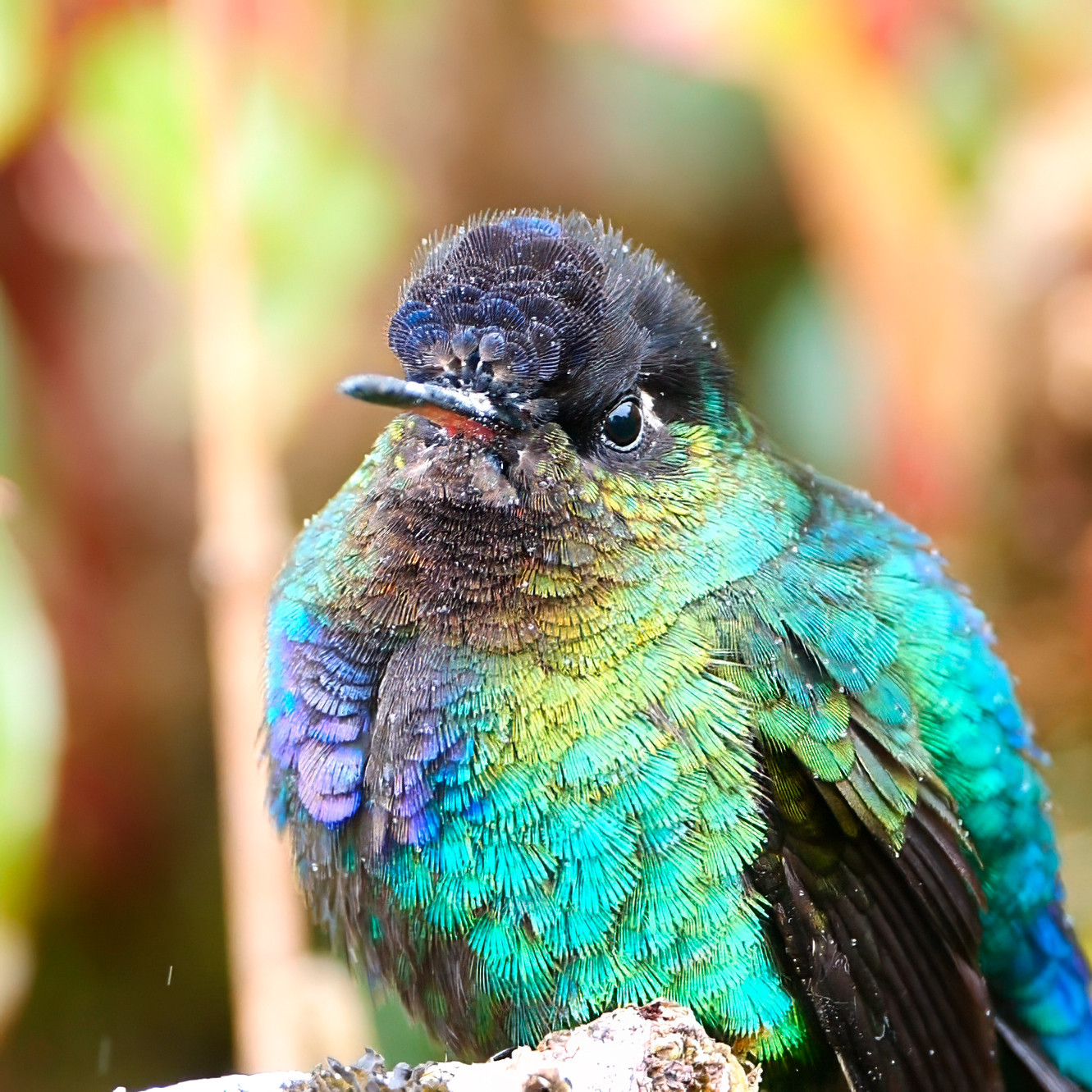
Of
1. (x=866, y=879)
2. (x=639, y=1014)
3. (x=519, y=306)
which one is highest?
(x=519, y=306)

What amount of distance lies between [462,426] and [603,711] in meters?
0.48

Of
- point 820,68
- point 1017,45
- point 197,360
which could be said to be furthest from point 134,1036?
point 1017,45

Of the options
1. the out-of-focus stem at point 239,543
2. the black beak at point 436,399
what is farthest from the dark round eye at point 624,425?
the out-of-focus stem at point 239,543

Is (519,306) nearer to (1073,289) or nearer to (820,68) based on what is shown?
(820,68)

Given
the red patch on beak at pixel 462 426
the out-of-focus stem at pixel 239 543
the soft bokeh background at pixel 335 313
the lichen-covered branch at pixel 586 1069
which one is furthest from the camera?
the soft bokeh background at pixel 335 313

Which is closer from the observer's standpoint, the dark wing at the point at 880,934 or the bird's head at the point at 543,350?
the bird's head at the point at 543,350

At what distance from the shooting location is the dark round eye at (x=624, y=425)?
2.45m

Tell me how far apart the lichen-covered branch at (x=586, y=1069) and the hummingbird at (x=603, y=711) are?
0.14 m

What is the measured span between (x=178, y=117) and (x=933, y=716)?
85.9 inches

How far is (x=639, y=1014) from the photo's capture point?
2170 mm

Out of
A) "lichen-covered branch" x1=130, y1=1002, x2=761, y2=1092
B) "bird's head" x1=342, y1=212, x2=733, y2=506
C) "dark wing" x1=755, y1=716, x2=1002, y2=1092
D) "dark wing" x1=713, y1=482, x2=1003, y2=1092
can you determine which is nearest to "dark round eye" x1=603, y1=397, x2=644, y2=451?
"bird's head" x1=342, y1=212, x2=733, y2=506

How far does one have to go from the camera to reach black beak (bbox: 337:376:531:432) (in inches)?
81.2

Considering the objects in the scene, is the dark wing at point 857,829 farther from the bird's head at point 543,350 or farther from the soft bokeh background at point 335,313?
the soft bokeh background at point 335,313

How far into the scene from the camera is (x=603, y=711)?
2.31 m
